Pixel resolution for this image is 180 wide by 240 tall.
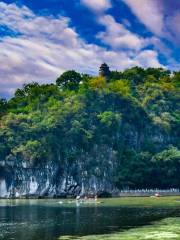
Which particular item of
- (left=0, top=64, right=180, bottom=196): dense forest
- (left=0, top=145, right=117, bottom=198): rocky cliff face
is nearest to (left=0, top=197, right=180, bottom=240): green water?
(left=0, top=145, right=117, bottom=198): rocky cliff face

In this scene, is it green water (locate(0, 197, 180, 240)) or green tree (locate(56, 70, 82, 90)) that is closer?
green water (locate(0, 197, 180, 240))

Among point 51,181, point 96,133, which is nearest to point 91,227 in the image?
point 51,181

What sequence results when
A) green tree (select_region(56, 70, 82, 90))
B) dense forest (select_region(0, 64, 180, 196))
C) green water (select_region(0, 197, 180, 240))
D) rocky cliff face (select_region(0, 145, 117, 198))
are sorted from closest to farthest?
green water (select_region(0, 197, 180, 240)) → rocky cliff face (select_region(0, 145, 117, 198)) → dense forest (select_region(0, 64, 180, 196)) → green tree (select_region(56, 70, 82, 90))

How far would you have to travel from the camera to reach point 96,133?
102000mm

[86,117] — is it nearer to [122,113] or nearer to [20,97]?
[122,113]

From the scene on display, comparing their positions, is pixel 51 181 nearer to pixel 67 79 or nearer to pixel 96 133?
pixel 96 133

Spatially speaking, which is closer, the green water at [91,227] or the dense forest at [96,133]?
the green water at [91,227]

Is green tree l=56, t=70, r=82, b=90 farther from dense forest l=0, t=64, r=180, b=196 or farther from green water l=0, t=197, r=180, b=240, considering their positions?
green water l=0, t=197, r=180, b=240

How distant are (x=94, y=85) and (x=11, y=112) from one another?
1952 cm

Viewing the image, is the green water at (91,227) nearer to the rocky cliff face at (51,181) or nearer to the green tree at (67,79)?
the rocky cliff face at (51,181)

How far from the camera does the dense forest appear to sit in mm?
97750

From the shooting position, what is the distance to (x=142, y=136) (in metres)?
110

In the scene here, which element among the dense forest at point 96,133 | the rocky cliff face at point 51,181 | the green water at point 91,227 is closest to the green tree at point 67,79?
the dense forest at point 96,133

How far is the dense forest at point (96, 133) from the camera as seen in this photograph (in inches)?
3848
